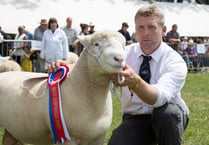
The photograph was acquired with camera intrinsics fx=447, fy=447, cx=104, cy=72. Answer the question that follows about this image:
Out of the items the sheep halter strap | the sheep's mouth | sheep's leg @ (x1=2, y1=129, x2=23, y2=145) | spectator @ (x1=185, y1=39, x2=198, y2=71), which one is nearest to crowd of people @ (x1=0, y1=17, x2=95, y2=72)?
spectator @ (x1=185, y1=39, x2=198, y2=71)

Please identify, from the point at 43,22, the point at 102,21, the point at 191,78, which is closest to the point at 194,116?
the point at 43,22

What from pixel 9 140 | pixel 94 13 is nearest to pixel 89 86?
pixel 9 140

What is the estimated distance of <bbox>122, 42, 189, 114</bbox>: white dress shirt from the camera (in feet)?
10.5

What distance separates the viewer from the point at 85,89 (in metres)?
3.30

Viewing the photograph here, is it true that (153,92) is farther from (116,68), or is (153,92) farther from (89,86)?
(89,86)

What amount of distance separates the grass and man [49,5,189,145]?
1378 millimetres

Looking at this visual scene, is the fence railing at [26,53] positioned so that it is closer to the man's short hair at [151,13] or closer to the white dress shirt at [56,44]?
the white dress shirt at [56,44]

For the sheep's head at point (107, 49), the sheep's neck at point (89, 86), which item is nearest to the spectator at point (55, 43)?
the sheep's neck at point (89, 86)

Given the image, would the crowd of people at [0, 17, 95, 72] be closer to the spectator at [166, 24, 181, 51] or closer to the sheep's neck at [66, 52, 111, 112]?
the spectator at [166, 24, 181, 51]

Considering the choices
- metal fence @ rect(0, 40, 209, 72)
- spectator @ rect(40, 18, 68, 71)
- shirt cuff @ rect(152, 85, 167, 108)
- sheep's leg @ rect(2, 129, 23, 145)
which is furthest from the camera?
metal fence @ rect(0, 40, 209, 72)

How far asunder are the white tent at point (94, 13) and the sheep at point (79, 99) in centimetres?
1025

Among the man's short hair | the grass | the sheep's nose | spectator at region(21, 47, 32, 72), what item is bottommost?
the grass

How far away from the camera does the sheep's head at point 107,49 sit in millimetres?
2824

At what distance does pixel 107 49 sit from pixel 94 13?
1412 centimetres
